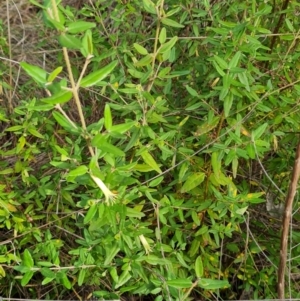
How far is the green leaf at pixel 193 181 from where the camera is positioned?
1637mm

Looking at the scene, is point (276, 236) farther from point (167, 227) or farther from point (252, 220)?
point (167, 227)

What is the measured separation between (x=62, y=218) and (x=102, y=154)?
0.68 m

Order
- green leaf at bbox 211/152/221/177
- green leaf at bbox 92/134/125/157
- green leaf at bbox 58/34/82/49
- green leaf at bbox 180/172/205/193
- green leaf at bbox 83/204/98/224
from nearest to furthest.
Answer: green leaf at bbox 58/34/82/49
green leaf at bbox 92/134/125/157
green leaf at bbox 83/204/98/224
green leaf at bbox 211/152/221/177
green leaf at bbox 180/172/205/193

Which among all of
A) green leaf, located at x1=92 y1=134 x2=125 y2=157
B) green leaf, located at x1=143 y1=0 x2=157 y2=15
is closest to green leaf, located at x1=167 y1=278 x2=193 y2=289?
green leaf, located at x1=92 y1=134 x2=125 y2=157

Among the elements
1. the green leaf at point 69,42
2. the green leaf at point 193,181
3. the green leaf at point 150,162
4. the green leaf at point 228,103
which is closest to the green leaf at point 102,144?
the green leaf at point 69,42

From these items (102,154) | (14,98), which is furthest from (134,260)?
(14,98)

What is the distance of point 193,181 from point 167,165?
0.17m

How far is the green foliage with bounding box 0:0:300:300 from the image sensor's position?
142 centimetres

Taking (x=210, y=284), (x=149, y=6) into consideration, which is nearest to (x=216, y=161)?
(x=210, y=284)

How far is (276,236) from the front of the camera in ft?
6.50

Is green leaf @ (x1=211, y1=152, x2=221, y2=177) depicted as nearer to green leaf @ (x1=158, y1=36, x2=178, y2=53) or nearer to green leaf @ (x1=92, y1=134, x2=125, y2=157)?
green leaf @ (x1=158, y1=36, x2=178, y2=53)

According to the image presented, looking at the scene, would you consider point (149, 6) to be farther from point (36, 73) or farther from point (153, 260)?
point (153, 260)

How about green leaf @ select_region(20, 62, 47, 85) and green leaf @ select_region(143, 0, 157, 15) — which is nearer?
green leaf @ select_region(20, 62, 47, 85)

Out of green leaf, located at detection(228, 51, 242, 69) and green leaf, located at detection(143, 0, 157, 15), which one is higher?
green leaf, located at detection(143, 0, 157, 15)
